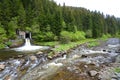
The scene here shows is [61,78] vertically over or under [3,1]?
under

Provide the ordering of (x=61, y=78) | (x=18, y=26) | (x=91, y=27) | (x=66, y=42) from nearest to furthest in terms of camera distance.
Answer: (x=61, y=78) → (x=66, y=42) → (x=18, y=26) → (x=91, y=27)

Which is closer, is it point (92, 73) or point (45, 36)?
point (92, 73)

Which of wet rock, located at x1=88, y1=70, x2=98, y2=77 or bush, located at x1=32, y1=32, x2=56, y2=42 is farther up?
bush, located at x1=32, y1=32, x2=56, y2=42

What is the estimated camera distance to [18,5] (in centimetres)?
5656

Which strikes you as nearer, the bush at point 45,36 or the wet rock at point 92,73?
the wet rock at point 92,73

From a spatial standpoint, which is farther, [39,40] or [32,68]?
[39,40]

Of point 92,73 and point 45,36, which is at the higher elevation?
point 45,36

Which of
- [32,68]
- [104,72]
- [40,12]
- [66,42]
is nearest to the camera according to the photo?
[104,72]

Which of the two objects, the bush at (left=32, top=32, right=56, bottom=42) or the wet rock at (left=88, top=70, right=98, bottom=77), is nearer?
the wet rock at (left=88, top=70, right=98, bottom=77)

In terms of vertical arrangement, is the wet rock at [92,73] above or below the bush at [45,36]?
below

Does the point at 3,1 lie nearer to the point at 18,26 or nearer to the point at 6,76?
the point at 18,26

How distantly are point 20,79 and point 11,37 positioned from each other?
30694 millimetres

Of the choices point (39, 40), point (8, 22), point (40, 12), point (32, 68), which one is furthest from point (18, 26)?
point (32, 68)

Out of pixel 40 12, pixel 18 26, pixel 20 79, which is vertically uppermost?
pixel 40 12
